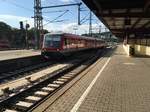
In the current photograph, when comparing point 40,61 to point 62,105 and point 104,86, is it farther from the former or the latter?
point 62,105

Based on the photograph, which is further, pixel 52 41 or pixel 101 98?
pixel 52 41

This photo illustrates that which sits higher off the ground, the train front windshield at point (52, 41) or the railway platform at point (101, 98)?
the train front windshield at point (52, 41)

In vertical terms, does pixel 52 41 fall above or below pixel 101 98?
above

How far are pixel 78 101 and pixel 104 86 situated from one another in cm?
281

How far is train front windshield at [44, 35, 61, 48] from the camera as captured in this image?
82.7ft

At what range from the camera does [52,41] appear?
84.1ft

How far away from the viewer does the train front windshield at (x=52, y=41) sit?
25.2m

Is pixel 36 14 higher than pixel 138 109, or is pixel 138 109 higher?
pixel 36 14

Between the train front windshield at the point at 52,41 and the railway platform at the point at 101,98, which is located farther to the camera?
the train front windshield at the point at 52,41

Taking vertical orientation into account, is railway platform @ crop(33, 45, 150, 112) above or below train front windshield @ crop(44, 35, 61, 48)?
below

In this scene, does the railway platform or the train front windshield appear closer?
the railway platform

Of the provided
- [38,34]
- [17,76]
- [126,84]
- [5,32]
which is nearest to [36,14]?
[38,34]

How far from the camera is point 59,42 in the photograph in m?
25.2

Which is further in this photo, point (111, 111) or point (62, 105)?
point (62, 105)
